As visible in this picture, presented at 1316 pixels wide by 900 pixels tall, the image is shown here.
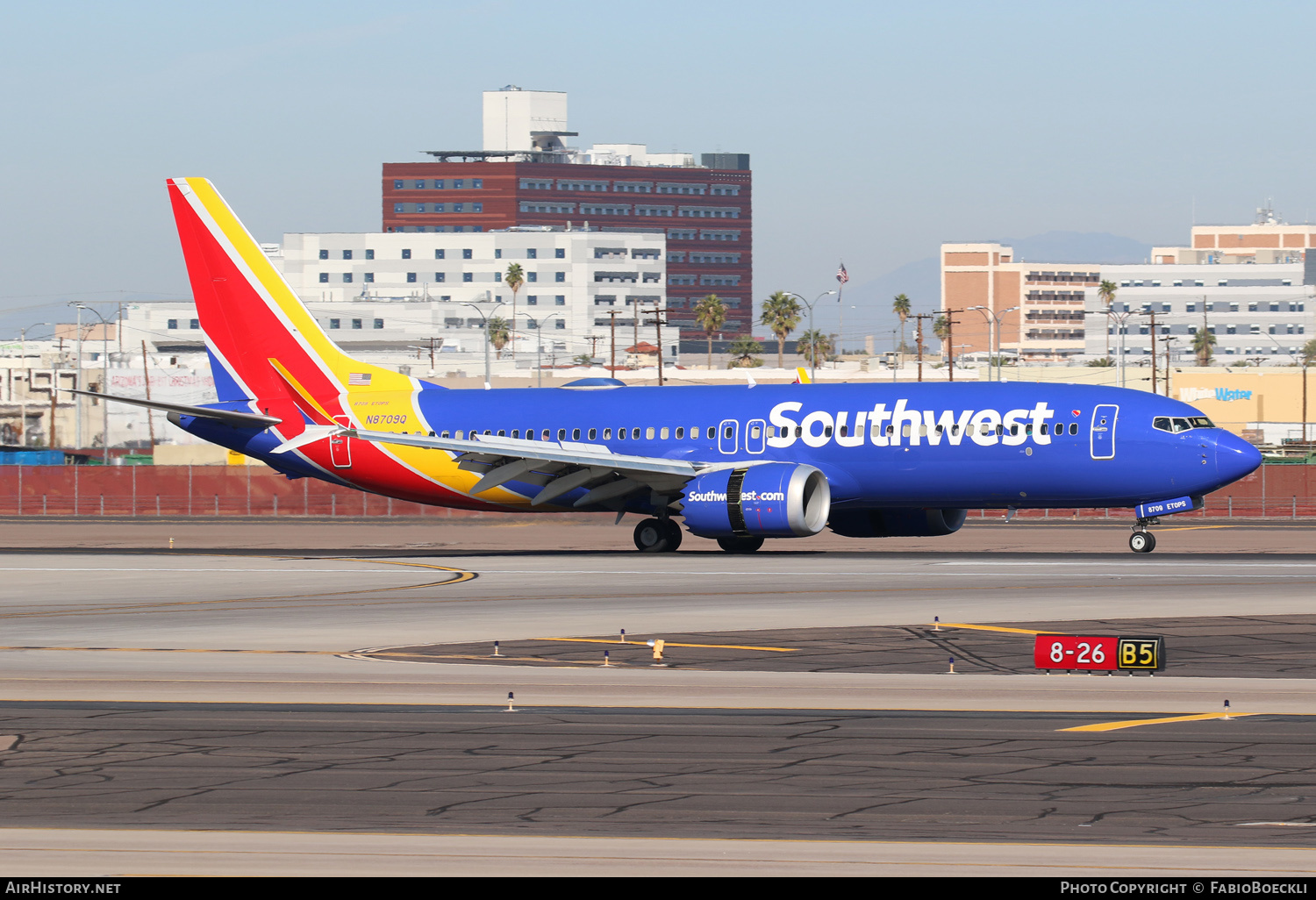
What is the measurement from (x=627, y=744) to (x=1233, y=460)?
1114 inches

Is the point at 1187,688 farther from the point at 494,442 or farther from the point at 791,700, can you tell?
the point at 494,442

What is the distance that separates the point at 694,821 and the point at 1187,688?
30.9ft

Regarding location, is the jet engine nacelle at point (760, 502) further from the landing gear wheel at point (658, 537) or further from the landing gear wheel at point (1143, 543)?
the landing gear wheel at point (1143, 543)

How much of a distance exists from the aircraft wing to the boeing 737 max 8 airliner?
0.07 meters

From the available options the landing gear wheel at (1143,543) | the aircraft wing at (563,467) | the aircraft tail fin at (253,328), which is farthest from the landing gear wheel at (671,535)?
the landing gear wheel at (1143,543)

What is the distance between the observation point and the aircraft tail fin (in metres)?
49.2

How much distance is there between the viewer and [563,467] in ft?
147

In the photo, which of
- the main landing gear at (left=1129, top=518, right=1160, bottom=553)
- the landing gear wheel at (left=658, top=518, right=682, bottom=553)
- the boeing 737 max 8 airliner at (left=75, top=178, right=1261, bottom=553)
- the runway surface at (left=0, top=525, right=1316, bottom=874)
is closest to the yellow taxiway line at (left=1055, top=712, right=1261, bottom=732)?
the runway surface at (left=0, top=525, right=1316, bottom=874)

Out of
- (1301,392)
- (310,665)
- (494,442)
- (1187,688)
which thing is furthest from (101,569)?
(1301,392)

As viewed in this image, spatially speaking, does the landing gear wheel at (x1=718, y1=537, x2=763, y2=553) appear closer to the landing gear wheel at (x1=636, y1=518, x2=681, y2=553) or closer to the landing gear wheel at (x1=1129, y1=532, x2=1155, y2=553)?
the landing gear wheel at (x1=636, y1=518, x2=681, y2=553)

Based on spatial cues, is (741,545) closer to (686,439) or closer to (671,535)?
(671,535)

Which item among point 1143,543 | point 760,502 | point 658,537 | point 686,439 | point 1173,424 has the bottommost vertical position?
point 658,537

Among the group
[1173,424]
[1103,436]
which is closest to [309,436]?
[1103,436]

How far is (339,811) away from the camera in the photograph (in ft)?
43.6
